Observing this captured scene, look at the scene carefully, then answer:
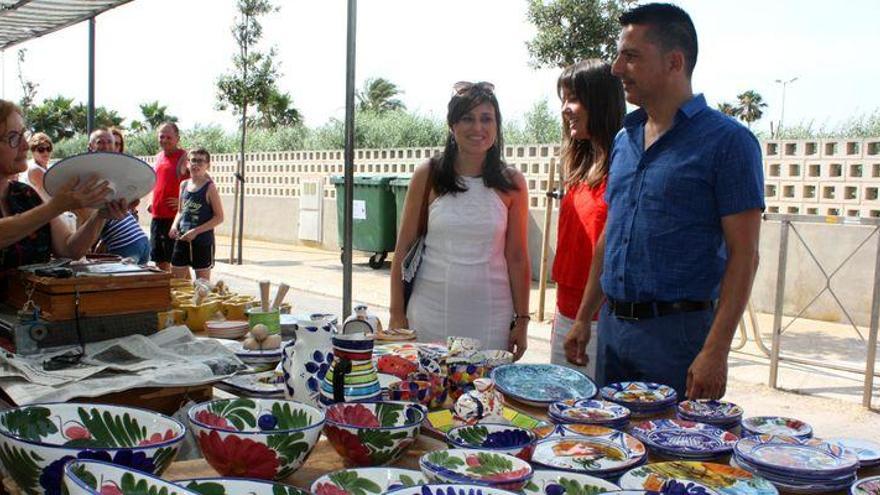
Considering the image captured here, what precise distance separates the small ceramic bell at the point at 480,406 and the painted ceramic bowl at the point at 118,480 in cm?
73

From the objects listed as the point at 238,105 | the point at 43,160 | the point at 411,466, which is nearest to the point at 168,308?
the point at 411,466

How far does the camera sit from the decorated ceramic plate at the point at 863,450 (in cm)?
153

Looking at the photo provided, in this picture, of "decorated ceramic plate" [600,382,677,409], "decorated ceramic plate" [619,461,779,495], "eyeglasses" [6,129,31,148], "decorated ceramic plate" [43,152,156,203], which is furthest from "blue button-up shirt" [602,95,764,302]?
"eyeglasses" [6,129,31,148]

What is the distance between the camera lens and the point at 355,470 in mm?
1268

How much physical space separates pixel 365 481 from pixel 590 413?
2.14 feet

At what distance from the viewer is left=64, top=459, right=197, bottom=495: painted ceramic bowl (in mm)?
996

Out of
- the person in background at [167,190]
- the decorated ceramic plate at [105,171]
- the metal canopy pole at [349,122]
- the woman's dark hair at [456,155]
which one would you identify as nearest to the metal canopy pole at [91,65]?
the person in background at [167,190]

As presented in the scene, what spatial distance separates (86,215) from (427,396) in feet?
9.00

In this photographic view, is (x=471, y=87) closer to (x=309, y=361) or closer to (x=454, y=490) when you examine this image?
(x=309, y=361)

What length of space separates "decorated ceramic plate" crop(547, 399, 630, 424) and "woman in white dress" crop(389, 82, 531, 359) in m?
1.10

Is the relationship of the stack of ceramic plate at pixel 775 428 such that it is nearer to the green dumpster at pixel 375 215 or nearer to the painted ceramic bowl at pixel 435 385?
the painted ceramic bowl at pixel 435 385

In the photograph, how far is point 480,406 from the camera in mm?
1648

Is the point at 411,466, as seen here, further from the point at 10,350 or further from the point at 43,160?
the point at 43,160

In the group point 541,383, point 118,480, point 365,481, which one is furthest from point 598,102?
point 118,480
